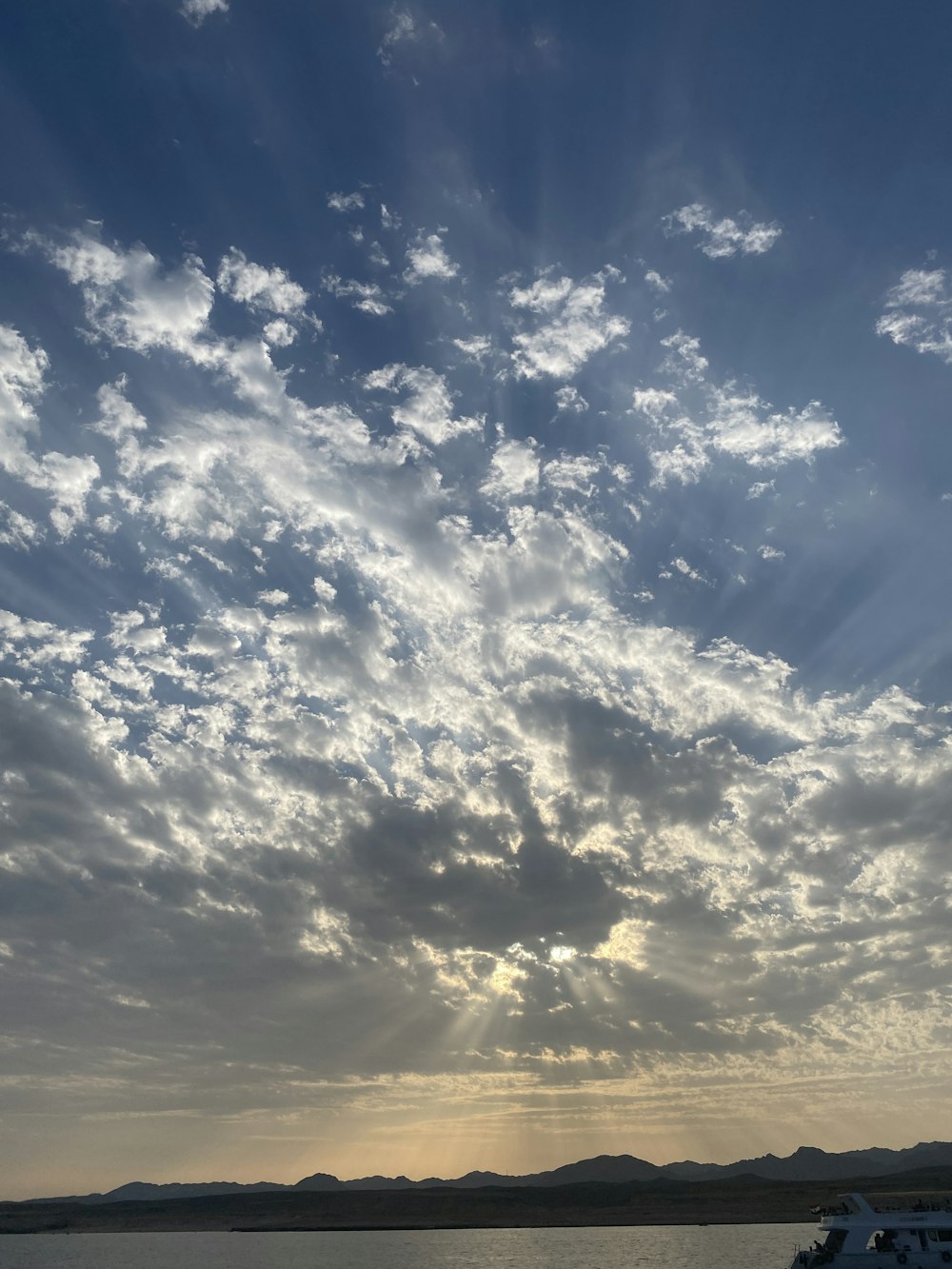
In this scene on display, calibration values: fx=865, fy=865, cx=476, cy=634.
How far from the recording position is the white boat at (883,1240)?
6525cm

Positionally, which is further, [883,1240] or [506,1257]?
[506,1257]

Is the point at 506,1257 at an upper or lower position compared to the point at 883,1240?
lower

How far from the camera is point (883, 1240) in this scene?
6706 centimetres

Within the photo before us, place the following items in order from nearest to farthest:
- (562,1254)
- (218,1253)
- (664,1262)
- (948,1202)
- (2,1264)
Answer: (948,1202)
(664,1262)
(562,1254)
(2,1264)
(218,1253)

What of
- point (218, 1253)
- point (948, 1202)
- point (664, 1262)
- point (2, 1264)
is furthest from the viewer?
point (218, 1253)

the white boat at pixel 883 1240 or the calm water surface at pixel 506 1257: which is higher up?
the white boat at pixel 883 1240

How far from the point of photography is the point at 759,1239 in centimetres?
17975

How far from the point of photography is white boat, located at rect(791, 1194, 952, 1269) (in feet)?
214

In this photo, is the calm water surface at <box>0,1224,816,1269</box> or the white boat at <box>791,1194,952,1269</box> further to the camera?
the calm water surface at <box>0,1224,816,1269</box>

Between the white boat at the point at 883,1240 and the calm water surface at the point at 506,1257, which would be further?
the calm water surface at the point at 506,1257

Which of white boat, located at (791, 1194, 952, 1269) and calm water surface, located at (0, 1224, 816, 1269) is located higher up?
white boat, located at (791, 1194, 952, 1269)

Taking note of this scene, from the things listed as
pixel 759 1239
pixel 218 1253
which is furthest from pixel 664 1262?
pixel 218 1253

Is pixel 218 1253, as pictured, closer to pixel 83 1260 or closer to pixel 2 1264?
pixel 83 1260

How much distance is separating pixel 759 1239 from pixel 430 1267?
8043cm
